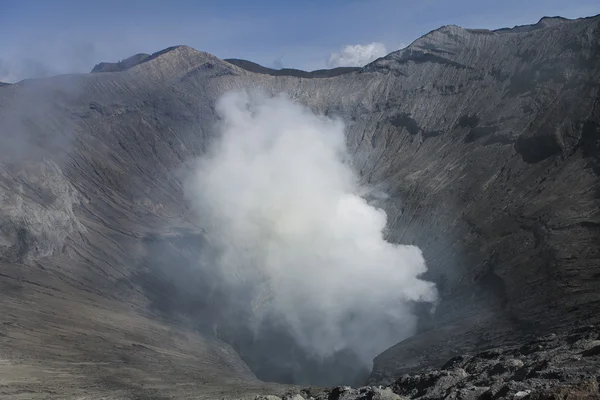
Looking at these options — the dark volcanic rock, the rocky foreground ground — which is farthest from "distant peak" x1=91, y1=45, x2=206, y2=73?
the rocky foreground ground

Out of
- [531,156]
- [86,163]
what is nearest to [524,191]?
[531,156]

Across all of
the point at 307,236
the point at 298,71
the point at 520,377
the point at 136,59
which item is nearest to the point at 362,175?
the point at 307,236

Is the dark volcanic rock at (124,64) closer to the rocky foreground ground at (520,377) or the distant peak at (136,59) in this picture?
the distant peak at (136,59)

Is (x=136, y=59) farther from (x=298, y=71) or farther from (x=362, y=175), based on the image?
(x=362, y=175)

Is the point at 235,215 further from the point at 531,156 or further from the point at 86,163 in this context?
the point at 531,156

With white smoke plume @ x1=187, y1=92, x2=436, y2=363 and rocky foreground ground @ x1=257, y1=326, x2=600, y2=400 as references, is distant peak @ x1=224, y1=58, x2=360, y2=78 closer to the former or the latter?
white smoke plume @ x1=187, y1=92, x2=436, y2=363
